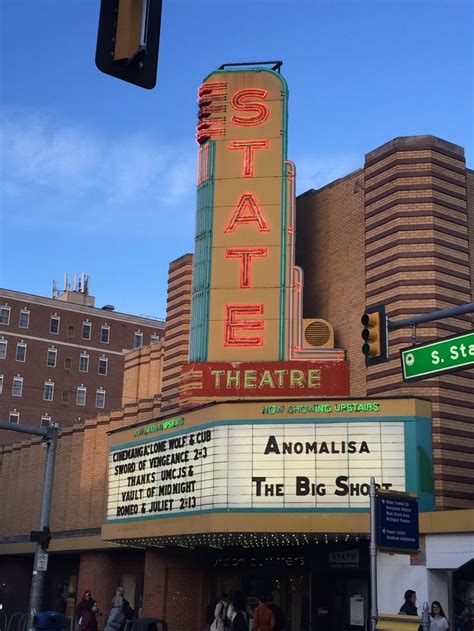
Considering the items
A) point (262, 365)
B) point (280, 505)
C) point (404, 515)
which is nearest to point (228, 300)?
point (262, 365)

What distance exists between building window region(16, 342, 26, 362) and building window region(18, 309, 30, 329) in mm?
1720

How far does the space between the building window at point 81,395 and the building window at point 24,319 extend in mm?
7874

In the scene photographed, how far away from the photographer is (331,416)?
81.6 feet

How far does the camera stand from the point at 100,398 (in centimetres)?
8700

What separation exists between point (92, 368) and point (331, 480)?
65439 millimetres

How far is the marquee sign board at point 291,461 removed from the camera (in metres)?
24.1

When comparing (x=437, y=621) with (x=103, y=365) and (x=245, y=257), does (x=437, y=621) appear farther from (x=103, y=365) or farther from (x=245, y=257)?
(x=103, y=365)

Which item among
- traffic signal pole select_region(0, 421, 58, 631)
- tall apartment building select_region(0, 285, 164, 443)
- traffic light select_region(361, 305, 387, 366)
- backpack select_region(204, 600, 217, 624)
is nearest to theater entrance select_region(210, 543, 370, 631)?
backpack select_region(204, 600, 217, 624)

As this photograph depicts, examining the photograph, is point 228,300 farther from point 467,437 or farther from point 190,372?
point 467,437

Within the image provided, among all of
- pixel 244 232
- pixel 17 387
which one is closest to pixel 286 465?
pixel 244 232

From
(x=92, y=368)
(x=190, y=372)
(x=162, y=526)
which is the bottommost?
(x=162, y=526)

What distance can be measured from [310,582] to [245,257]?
1049 cm

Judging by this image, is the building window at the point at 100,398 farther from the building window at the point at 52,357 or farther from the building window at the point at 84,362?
the building window at the point at 52,357

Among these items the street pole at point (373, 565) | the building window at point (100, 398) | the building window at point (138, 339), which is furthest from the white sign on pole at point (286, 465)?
the building window at point (138, 339)
